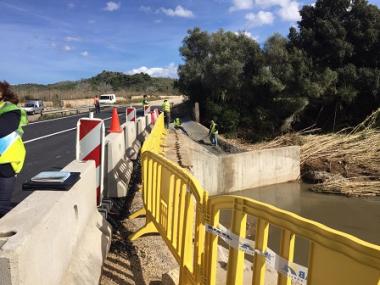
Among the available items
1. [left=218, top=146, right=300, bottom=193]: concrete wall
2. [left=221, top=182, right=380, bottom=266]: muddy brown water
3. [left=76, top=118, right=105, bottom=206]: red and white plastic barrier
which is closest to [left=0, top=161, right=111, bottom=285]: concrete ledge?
[left=76, top=118, right=105, bottom=206]: red and white plastic barrier

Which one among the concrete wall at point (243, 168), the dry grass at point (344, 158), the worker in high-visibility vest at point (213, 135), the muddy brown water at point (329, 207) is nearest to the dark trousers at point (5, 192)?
the muddy brown water at point (329, 207)

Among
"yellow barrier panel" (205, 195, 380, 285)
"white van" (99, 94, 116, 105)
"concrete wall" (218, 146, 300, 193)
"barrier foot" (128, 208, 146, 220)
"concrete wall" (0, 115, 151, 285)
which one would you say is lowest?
"concrete wall" (218, 146, 300, 193)

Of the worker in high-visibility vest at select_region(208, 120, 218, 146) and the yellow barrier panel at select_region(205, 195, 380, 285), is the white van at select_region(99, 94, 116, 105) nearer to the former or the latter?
the worker in high-visibility vest at select_region(208, 120, 218, 146)

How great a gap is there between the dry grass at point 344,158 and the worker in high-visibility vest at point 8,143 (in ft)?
68.9

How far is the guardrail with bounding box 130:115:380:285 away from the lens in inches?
83.4

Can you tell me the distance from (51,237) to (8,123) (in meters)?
1.59

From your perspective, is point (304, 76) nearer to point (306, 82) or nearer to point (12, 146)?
point (306, 82)

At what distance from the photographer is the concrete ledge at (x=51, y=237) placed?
2.62 m

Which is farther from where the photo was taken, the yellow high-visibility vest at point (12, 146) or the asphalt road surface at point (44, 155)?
the asphalt road surface at point (44, 155)

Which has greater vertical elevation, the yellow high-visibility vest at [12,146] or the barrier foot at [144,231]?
the yellow high-visibility vest at [12,146]

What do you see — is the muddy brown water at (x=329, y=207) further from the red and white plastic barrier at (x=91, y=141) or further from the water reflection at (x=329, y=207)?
the red and white plastic barrier at (x=91, y=141)

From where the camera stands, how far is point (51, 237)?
10.6 feet

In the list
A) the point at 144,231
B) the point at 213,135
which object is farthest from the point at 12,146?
the point at 213,135

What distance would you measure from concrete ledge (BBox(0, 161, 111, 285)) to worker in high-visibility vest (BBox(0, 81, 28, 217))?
0.68 m
